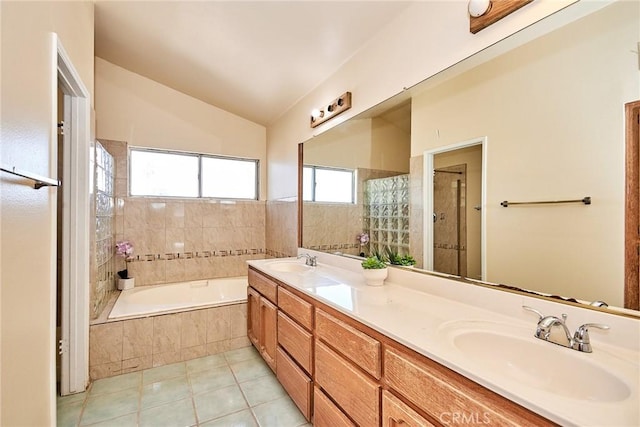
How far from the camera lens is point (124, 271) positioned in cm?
313

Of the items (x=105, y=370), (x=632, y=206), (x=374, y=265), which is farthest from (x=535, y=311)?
(x=105, y=370)

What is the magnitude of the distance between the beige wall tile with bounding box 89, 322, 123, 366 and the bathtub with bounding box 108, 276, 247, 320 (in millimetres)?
210

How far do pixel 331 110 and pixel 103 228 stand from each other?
224 cm

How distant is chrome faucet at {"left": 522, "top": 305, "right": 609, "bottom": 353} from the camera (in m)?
0.92

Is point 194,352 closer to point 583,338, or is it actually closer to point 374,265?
point 374,265

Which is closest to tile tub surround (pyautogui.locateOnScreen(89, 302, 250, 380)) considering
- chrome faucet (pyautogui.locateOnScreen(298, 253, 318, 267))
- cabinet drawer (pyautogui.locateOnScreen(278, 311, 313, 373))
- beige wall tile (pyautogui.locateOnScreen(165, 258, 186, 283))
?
chrome faucet (pyautogui.locateOnScreen(298, 253, 318, 267))

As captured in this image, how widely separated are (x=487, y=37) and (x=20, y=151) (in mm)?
1932

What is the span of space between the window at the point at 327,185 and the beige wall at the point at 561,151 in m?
1.19

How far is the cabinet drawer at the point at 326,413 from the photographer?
135 centimetres

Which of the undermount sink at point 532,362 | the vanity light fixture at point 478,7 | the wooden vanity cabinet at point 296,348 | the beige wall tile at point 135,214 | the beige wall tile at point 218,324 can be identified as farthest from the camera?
the beige wall tile at point 135,214

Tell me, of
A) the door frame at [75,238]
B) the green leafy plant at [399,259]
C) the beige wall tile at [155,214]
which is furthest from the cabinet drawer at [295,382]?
the beige wall tile at [155,214]

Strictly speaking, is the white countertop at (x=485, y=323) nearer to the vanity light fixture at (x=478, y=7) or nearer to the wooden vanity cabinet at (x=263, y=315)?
the wooden vanity cabinet at (x=263, y=315)

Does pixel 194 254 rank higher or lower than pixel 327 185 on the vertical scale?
lower

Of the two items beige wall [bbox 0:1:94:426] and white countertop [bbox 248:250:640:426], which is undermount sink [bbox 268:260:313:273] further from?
beige wall [bbox 0:1:94:426]
